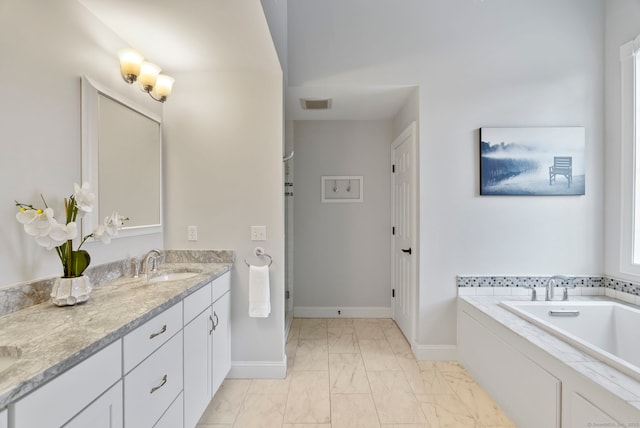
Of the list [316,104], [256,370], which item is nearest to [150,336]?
[256,370]

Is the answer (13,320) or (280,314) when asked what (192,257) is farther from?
(13,320)

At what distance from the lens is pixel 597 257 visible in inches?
102

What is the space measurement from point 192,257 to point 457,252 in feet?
7.17

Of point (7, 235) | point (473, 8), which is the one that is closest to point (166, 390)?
point (7, 235)

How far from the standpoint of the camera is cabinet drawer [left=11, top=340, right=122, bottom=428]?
0.73 metres

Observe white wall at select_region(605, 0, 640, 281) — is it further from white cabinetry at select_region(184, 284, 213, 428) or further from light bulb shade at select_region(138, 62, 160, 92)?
light bulb shade at select_region(138, 62, 160, 92)

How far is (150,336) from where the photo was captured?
126 centimetres

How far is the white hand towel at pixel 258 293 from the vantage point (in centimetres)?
227

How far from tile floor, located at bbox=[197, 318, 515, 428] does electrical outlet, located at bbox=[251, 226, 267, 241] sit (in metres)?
1.09

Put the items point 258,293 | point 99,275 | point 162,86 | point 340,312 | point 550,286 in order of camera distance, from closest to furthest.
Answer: point 99,275, point 162,86, point 258,293, point 550,286, point 340,312

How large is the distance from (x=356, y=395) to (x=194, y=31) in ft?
8.47

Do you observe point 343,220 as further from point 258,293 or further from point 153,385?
point 153,385

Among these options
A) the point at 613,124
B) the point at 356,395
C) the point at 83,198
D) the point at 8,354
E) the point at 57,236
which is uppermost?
the point at 613,124

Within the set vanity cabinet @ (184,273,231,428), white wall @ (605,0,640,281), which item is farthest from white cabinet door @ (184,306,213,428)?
white wall @ (605,0,640,281)
